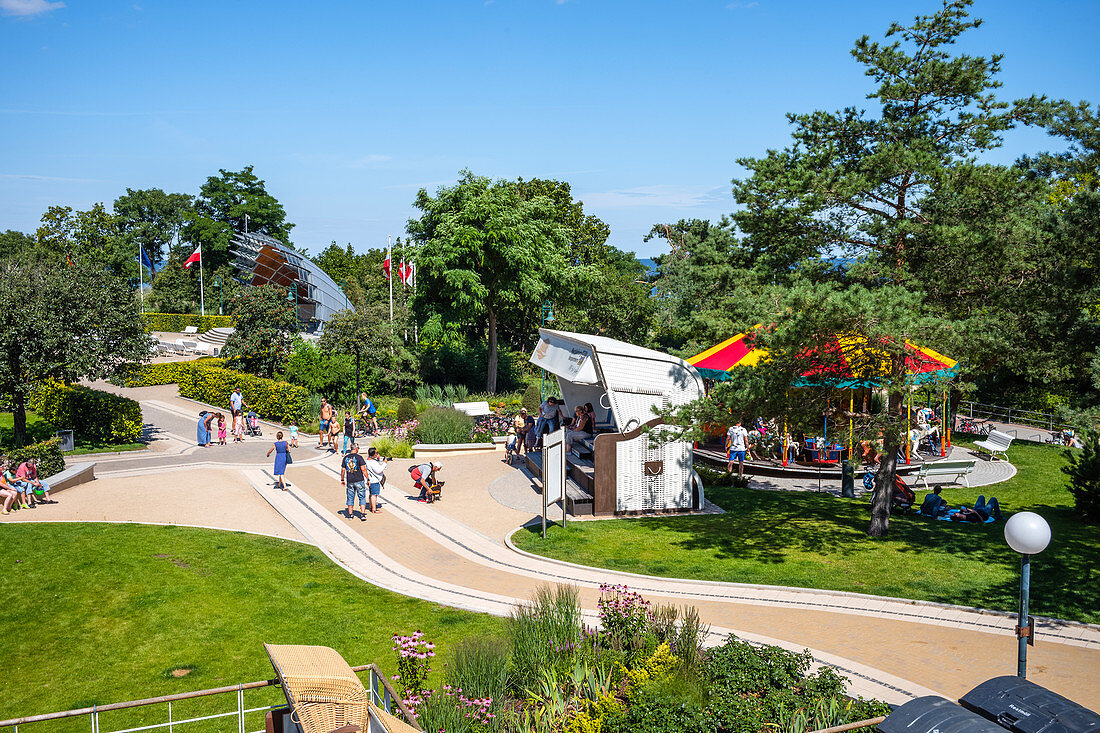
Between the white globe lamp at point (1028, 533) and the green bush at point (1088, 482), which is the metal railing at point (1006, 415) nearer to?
the green bush at point (1088, 482)

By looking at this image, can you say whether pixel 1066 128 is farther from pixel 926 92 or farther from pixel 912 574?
pixel 912 574

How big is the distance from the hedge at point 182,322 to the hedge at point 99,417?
37.0 m

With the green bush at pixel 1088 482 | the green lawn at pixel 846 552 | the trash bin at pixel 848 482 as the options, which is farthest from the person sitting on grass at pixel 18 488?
the green bush at pixel 1088 482

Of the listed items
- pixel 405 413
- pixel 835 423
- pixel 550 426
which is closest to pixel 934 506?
pixel 835 423

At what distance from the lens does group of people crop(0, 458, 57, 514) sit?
54.5 feet

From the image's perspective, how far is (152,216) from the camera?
90.3 m

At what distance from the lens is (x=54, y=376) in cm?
2194

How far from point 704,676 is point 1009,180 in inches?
451

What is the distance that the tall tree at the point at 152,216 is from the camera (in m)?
88.2

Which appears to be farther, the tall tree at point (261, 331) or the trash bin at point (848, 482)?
the tall tree at point (261, 331)

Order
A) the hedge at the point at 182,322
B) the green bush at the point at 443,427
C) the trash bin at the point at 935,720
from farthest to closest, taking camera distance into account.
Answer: the hedge at the point at 182,322
the green bush at the point at 443,427
the trash bin at the point at 935,720

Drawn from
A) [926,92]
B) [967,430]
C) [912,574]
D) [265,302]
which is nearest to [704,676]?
[912,574]

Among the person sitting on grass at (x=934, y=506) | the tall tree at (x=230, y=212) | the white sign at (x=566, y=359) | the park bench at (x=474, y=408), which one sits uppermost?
the tall tree at (x=230, y=212)

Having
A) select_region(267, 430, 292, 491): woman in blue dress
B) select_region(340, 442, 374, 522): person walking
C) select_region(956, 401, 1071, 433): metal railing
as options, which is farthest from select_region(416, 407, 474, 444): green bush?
select_region(956, 401, 1071, 433): metal railing
